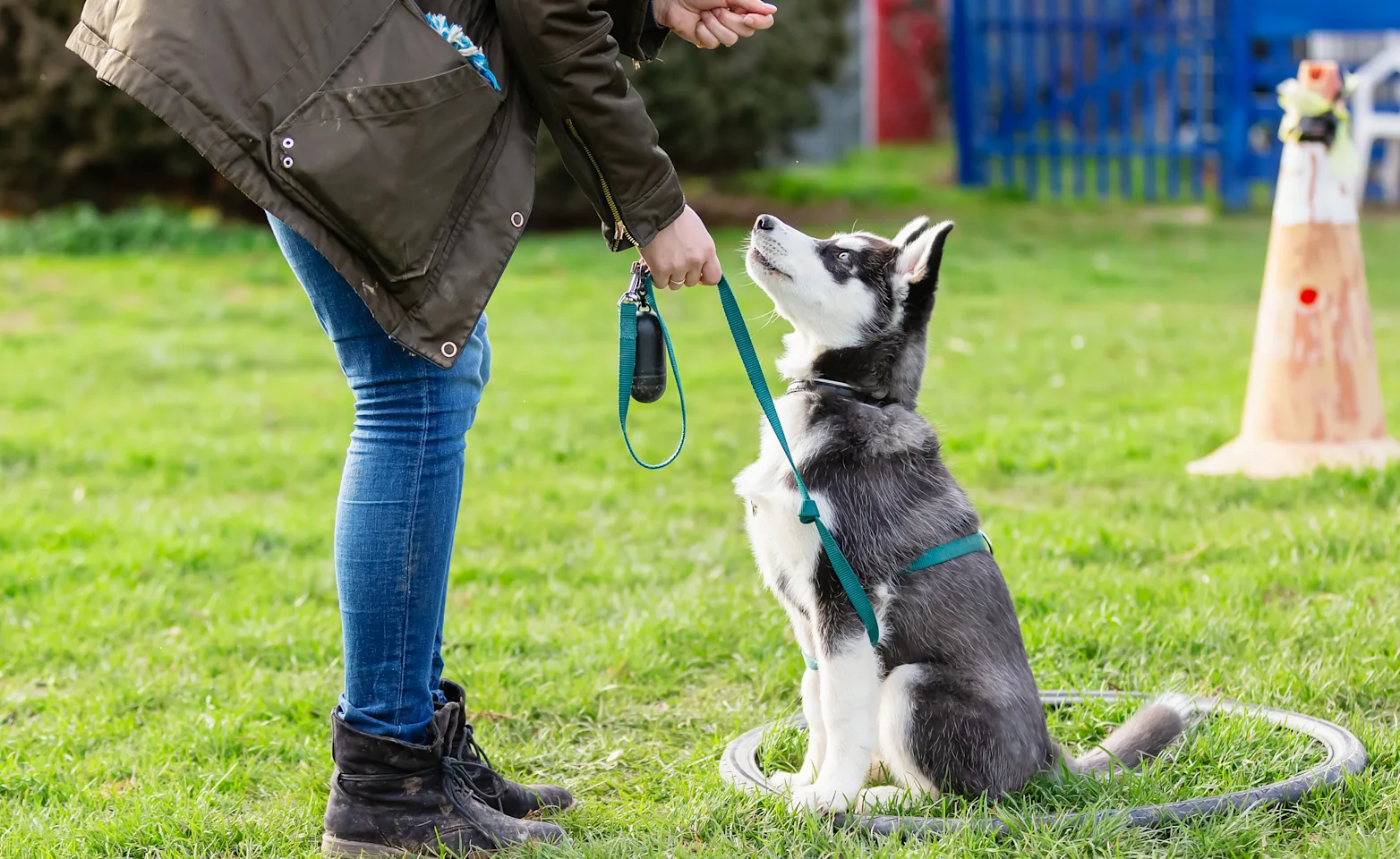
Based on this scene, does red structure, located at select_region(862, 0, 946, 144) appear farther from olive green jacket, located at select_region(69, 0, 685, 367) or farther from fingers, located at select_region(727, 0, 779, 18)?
olive green jacket, located at select_region(69, 0, 685, 367)

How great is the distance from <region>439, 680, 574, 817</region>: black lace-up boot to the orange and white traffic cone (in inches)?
135

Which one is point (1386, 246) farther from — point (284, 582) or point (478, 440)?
point (284, 582)

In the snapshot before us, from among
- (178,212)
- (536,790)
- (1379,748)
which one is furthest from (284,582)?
(178,212)

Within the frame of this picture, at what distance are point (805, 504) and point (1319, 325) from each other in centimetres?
A: 353

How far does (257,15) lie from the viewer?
2.32 meters

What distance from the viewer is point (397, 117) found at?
7.68 ft

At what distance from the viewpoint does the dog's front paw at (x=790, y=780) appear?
9.88 feet

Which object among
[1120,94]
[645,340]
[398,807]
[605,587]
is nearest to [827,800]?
[398,807]

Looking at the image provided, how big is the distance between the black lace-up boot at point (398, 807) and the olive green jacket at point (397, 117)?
0.82m

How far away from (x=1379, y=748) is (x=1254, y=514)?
6.48ft

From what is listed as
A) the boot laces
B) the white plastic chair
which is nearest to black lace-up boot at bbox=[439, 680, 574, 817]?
the boot laces

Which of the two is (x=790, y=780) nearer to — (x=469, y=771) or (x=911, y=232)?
(x=469, y=771)

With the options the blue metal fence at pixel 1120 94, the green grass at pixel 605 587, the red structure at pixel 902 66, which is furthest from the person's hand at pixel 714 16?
the red structure at pixel 902 66

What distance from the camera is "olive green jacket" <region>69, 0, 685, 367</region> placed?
7.46ft
